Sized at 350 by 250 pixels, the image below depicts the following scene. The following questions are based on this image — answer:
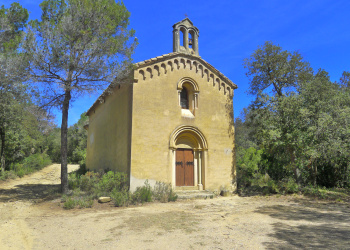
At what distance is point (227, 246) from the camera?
5.40 meters

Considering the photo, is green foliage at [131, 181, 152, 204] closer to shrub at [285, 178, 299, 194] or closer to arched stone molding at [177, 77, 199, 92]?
arched stone molding at [177, 77, 199, 92]

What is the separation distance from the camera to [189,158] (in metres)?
14.1

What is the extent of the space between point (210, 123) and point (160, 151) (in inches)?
148

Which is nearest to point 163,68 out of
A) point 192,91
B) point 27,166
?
point 192,91

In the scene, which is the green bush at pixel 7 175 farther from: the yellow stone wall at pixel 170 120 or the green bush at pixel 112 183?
the yellow stone wall at pixel 170 120

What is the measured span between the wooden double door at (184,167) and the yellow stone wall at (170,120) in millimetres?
865

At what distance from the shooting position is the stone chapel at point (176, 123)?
41.1ft

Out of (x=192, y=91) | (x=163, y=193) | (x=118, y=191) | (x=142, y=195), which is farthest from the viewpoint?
(x=192, y=91)

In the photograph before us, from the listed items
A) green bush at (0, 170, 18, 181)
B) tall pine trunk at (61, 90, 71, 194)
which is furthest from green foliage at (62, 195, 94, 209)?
green bush at (0, 170, 18, 181)

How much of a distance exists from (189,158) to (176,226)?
→ 709 centimetres

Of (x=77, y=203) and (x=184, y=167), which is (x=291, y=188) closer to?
(x=184, y=167)

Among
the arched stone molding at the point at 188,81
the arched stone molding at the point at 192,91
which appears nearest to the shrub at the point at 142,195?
the arched stone molding at the point at 192,91

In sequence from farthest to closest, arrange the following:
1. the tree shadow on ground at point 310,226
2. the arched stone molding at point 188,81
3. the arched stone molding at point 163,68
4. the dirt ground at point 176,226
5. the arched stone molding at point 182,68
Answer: the arched stone molding at point 188,81
the arched stone molding at point 163,68
the arched stone molding at point 182,68
the dirt ground at point 176,226
the tree shadow on ground at point 310,226

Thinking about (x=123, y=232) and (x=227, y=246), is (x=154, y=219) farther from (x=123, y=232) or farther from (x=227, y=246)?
(x=227, y=246)
